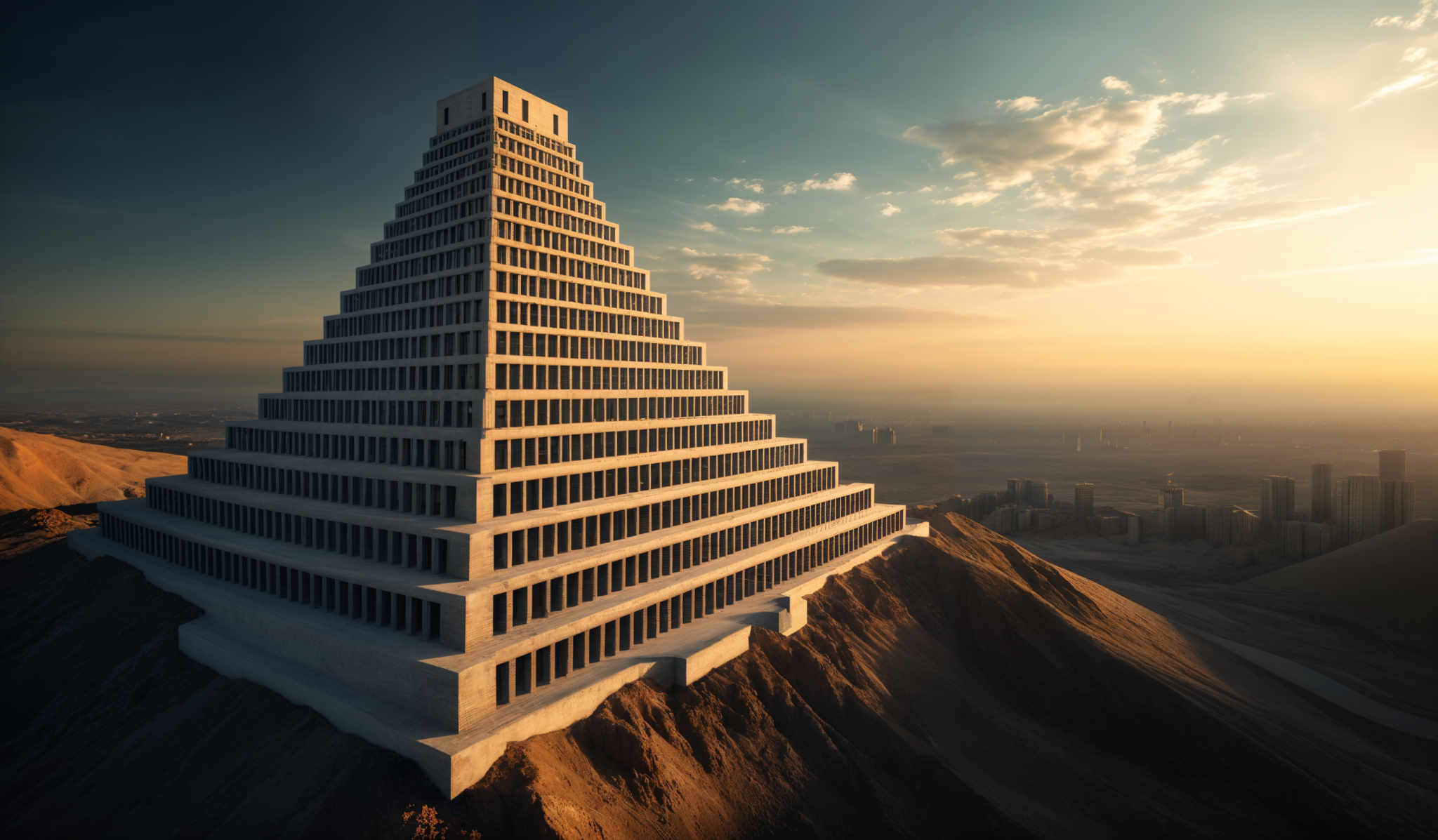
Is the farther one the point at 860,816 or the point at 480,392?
the point at 480,392

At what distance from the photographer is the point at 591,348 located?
1677 inches

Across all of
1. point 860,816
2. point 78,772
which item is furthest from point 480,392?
point 860,816

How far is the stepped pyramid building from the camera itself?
91.1 ft

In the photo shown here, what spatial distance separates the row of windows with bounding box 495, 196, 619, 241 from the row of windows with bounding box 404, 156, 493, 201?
3.26 metres

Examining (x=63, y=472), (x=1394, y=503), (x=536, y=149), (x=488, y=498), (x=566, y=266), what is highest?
A: (x=536, y=149)

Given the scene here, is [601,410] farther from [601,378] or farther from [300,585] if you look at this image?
[300,585]

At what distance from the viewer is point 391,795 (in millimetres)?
21484

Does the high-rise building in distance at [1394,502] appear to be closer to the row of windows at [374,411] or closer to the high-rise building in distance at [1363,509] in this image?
the high-rise building in distance at [1363,509]

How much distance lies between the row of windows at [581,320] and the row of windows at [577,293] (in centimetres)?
84

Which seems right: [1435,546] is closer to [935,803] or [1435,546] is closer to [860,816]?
[935,803]

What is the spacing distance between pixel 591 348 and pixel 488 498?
14188mm

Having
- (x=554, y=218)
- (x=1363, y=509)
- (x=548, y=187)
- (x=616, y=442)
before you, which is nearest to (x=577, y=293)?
(x=554, y=218)

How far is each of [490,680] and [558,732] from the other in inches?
141

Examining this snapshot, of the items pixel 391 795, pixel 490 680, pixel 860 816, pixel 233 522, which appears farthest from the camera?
pixel 233 522
